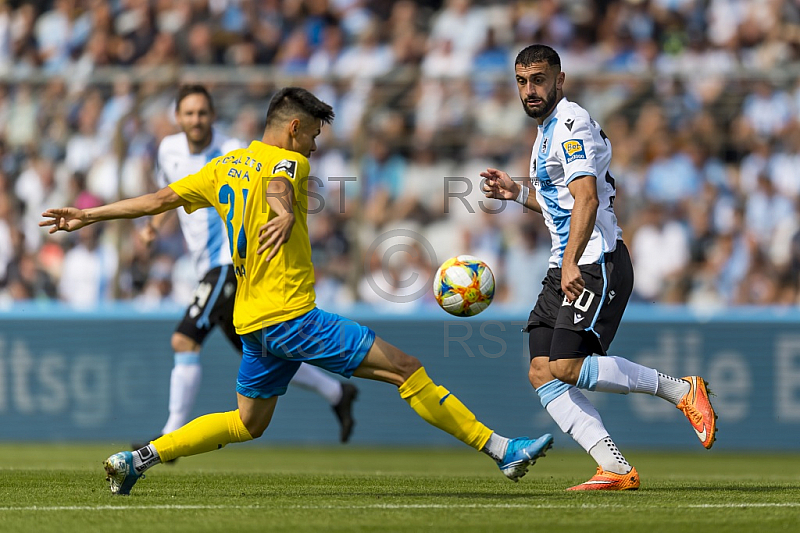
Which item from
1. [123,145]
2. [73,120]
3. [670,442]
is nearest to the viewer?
[670,442]

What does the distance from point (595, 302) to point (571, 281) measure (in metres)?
0.33

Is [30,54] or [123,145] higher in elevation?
[30,54]

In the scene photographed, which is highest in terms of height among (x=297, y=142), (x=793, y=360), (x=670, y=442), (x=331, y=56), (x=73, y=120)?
(x=331, y=56)

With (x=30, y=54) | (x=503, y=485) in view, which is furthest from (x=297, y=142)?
(x=30, y=54)

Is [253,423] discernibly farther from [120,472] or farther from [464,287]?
[464,287]

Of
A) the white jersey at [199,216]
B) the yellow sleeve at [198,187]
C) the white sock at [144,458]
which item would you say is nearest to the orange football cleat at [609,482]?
the white sock at [144,458]

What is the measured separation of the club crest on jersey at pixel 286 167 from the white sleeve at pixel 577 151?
5.14 ft

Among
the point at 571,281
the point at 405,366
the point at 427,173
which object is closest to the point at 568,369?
the point at 571,281

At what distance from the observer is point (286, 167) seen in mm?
6305

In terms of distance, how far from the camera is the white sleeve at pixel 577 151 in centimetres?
683

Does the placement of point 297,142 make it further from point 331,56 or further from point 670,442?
point 331,56

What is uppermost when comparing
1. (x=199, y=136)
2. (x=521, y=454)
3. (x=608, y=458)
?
(x=199, y=136)

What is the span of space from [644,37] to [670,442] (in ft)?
19.2

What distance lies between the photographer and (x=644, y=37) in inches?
631
